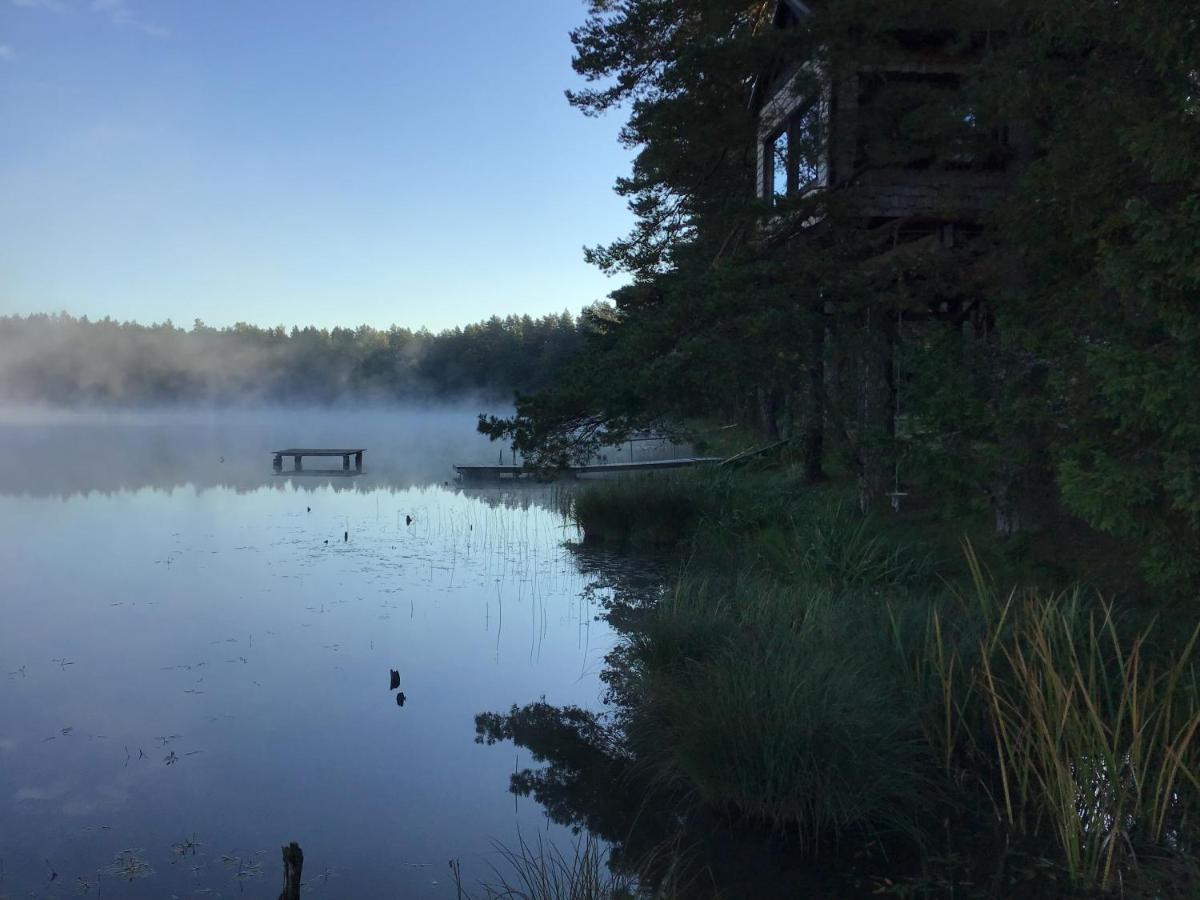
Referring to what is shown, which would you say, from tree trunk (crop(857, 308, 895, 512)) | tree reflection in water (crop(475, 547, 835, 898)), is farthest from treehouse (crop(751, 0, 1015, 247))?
tree reflection in water (crop(475, 547, 835, 898))

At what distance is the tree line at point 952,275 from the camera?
6.34 meters

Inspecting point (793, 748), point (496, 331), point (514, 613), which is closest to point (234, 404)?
point (496, 331)

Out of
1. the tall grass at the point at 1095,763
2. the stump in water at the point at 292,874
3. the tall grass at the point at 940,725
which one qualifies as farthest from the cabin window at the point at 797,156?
the stump in water at the point at 292,874

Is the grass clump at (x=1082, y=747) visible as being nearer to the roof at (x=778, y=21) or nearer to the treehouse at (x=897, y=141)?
the treehouse at (x=897, y=141)

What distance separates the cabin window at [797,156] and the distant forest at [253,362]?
3001 inches

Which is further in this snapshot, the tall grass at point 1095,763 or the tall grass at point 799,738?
the tall grass at point 799,738

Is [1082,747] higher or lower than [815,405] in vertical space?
lower

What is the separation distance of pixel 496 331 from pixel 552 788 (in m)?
103

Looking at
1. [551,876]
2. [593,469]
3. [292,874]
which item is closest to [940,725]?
[551,876]

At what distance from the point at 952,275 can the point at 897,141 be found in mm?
2014

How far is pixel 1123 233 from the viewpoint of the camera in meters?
7.69

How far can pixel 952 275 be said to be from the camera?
13.3m

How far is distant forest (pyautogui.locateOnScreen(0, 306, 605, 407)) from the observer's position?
10269 centimetres

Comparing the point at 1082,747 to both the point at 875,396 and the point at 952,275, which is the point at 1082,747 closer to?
the point at 952,275
